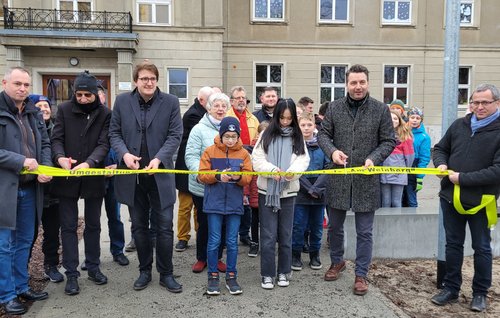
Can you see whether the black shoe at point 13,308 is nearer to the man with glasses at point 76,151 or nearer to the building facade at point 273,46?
the man with glasses at point 76,151

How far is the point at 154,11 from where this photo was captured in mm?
17469

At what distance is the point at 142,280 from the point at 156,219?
2.11 feet

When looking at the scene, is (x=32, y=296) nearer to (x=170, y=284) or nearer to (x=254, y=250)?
(x=170, y=284)

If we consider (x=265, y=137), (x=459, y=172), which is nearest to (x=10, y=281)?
(x=265, y=137)

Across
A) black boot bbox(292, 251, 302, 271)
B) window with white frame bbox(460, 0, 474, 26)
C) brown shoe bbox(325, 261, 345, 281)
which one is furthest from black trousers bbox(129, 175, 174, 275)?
window with white frame bbox(460, 0, 474, 26)

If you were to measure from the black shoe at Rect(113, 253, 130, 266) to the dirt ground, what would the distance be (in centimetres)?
82

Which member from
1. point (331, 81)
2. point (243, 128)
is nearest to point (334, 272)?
point (243, 128)

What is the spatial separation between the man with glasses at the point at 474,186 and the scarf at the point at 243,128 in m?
2.30

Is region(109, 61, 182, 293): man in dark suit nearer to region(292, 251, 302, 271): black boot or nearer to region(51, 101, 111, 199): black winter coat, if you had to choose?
region(51, 101, 111, 199): black winter coat

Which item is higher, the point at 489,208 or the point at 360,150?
the point at 360,150

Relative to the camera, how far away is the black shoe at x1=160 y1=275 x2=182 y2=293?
430cm

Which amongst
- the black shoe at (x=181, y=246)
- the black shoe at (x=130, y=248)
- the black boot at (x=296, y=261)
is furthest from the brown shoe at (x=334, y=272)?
the black shoe at (x=130, y=248)

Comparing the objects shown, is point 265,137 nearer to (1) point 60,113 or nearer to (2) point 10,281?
(1) point 60,113

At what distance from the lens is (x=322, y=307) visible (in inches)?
157
